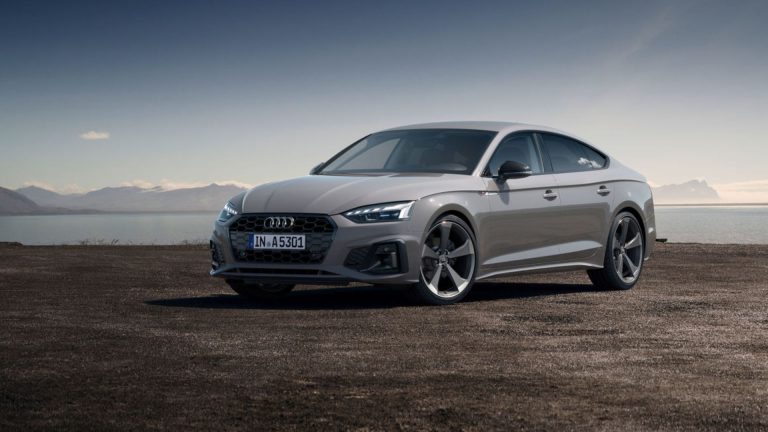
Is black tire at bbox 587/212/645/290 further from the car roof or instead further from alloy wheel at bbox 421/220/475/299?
alloy wheel at bbox 421/220/475/299

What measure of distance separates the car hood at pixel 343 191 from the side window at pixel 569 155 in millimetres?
1510

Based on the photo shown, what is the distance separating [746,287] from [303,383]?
25.4 ft

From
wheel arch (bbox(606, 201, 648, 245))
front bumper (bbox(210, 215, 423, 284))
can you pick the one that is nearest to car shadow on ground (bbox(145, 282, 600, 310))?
front bumper (bbox(210, 215, 423, 284))

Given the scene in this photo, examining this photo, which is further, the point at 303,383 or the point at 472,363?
the point at 472,363

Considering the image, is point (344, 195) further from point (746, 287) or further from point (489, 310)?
point (746, 287)

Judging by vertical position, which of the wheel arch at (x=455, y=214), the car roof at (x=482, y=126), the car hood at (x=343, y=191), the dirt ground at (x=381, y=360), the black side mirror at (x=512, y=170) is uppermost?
the car roof at (x=482, y=126)

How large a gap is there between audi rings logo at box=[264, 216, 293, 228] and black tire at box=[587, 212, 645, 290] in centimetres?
388

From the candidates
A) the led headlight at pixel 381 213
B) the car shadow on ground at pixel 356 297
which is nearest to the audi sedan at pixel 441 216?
the led headlight at pixel 381 213

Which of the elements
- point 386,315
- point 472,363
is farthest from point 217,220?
point 472,363

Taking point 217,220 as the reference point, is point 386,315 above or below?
below

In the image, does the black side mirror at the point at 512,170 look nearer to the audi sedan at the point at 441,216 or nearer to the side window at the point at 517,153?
the audi sedan at the point at 441,216

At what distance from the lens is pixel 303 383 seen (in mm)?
5957

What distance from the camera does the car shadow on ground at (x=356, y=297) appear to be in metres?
10.1

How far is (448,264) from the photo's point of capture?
9.98 m
